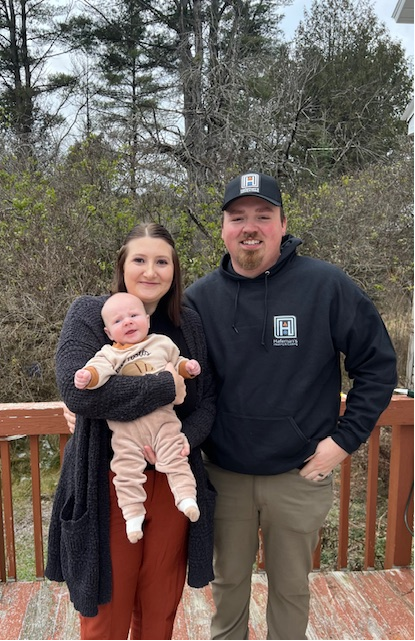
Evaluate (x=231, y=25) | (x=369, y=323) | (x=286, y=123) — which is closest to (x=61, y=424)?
(x=369, y=323)

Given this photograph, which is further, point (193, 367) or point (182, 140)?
point (182, 140)

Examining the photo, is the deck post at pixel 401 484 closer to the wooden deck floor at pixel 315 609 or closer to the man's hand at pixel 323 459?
the wooden deck floor at pixel 315 609

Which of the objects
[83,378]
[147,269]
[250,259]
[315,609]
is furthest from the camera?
[315,609]

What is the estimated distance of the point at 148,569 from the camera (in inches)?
64.1

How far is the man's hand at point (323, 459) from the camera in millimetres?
1798

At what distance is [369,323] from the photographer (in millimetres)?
1843

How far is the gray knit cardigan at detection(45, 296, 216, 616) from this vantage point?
4.88 feet

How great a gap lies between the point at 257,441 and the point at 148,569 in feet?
1.91

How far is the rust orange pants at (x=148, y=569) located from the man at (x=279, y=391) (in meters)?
0.33

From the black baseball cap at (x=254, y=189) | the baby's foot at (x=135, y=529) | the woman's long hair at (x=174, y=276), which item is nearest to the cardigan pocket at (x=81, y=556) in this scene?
the baby's foot at (x=135, y=529)

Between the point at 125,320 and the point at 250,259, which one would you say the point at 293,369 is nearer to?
the point at 250,259

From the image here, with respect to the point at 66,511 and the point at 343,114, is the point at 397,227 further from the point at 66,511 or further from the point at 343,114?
the point at 66,511

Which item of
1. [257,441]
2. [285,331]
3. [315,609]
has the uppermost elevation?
[285,331]

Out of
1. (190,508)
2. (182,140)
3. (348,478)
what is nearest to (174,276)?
(190,508)
